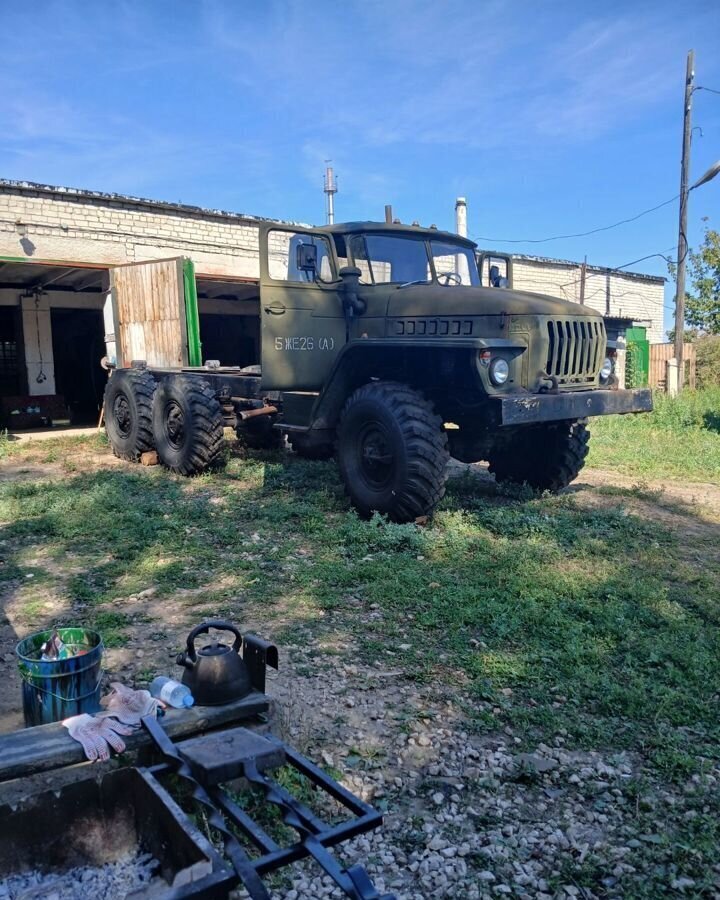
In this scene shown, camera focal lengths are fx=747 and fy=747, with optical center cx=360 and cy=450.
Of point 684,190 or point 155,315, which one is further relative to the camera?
point 684,190

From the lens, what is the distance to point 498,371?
17.7 feet

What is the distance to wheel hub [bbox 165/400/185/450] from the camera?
8.28 meters

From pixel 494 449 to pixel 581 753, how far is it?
4.47 meters

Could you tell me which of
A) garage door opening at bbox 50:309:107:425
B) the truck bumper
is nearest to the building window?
garage door opening at bbox 50:309:107:425

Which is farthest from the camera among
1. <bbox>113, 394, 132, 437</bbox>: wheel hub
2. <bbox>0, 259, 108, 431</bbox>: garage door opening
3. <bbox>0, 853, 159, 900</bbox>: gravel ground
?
<bbox>0, 259, 108, 431</bbox>: garage door opening

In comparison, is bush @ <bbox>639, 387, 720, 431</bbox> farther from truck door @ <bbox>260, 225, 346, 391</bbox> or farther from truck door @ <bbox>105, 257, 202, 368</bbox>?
truck door @ <bbox>105, 257, 202, 368</bbox>

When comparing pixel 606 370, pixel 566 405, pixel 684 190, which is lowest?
pixel 566 405

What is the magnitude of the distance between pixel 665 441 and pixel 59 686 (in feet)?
32.0

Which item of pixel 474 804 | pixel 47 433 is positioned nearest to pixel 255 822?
pixel 474 804

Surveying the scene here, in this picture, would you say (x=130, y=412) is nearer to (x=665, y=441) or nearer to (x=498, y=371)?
(x=498, y=371)

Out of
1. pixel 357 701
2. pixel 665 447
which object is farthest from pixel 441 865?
pixel 665 447

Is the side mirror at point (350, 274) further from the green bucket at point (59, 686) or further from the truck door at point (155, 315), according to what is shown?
the truck door at point (155, 315)

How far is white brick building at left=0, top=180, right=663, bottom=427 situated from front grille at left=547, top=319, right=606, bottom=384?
29.6ft

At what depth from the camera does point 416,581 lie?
4.60 meters
